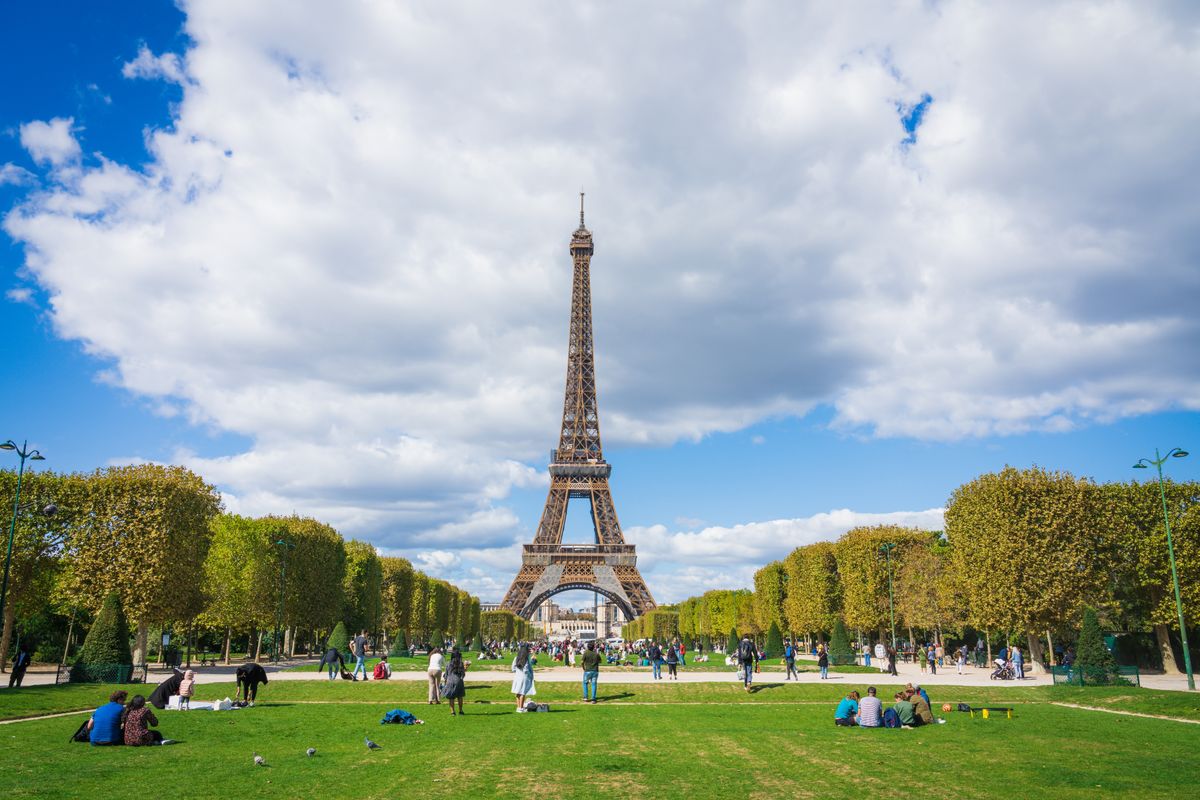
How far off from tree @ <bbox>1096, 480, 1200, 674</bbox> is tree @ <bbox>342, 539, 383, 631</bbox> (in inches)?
2056

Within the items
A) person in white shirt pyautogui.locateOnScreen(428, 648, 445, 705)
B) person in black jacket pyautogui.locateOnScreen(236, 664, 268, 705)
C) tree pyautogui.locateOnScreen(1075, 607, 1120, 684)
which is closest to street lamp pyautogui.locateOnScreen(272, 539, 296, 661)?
person in black jacket pyautogui.locateOnScreen(236, 664, 268, 705)

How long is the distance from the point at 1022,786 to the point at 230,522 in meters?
51.4

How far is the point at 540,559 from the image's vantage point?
315 feet

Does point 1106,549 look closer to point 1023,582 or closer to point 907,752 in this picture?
point 1023,582

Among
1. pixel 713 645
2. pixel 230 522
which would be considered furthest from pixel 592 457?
pixel 230 522

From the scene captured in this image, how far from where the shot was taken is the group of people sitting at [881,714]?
64.5 feet

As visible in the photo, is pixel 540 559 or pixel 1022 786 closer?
pixel 1022 786

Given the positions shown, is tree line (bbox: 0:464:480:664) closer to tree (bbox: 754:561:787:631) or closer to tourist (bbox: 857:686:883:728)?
tourist (bbox: 857:686:883:728)

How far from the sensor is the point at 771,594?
239 feet

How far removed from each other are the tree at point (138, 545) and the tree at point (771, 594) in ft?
158

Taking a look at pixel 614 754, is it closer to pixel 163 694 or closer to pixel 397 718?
pixel 397 718

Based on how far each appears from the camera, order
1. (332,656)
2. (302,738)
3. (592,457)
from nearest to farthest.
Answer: (302,738)
(332,656)
(592,457)

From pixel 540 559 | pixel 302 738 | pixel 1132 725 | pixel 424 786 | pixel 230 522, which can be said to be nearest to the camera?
pixel 424 786

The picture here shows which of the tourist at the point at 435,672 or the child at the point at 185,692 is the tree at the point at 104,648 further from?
the tourist at the point at 435,672
